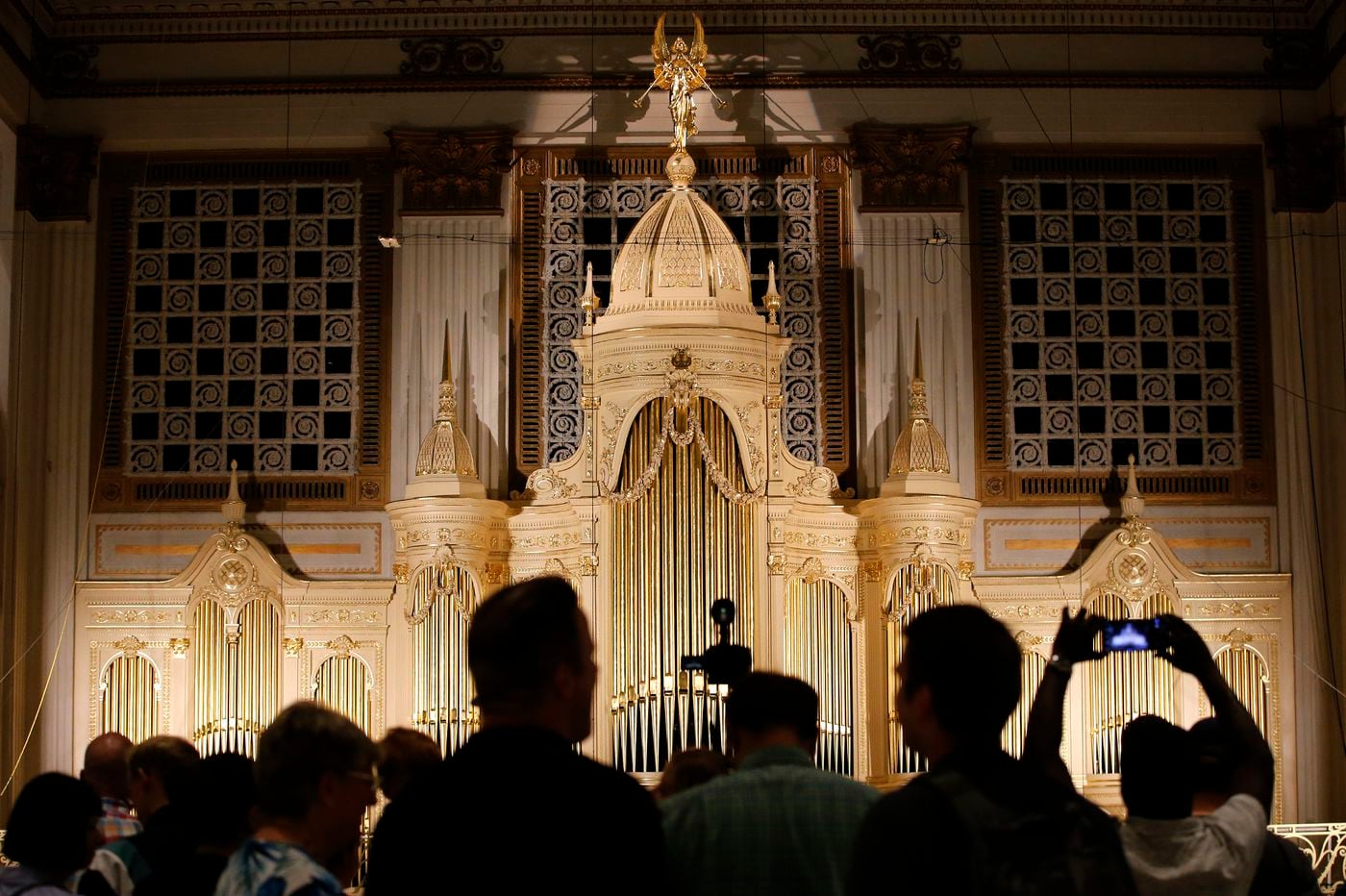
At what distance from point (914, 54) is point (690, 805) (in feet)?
31.5

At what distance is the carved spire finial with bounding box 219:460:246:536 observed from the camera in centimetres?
1155

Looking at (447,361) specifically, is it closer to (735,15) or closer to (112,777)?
(735,15)

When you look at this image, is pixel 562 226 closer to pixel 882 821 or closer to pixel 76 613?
pixel 76 613

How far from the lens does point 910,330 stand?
12109 mm

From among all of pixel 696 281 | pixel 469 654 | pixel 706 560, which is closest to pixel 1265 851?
pixel 469 654

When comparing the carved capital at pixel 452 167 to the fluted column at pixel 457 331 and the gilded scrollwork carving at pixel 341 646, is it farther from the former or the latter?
the gilded scrollwork carving at pixel 341 646

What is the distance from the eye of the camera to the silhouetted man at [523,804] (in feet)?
8.65

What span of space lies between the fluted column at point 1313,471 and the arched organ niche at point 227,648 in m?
6.07

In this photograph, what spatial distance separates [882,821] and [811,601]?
8.41 m

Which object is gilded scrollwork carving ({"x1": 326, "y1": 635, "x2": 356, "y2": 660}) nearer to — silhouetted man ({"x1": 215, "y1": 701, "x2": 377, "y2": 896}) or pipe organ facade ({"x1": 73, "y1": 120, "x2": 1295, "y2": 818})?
pipe organ facade ({"x1": 73, "y1": 120, "x2": 1295, "y2": 818})

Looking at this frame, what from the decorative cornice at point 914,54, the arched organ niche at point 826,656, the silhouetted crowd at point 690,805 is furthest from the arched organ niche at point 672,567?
the silhouetted crowd at point 690,805

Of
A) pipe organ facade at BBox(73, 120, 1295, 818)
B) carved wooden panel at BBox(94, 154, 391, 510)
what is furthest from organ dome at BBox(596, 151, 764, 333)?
carved wooden panel at BBox(94, 154, 391, 510)

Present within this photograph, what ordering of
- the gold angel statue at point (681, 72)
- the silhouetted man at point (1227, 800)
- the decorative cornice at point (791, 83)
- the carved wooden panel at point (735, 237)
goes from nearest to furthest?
the silhouetted man at point (1227, 800) → the gold angel statue at point (681, 72) → the carved wooden panel at point (735, 237) → the decorative cornice at point (791, 83)

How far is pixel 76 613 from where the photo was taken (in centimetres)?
1164
